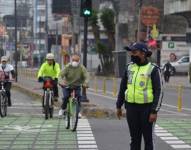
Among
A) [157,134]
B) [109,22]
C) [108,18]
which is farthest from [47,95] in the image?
[109,22]

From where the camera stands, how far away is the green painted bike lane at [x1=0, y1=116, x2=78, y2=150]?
476 inches

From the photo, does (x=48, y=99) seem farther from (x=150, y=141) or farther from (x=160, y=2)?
(x=160, y=2)

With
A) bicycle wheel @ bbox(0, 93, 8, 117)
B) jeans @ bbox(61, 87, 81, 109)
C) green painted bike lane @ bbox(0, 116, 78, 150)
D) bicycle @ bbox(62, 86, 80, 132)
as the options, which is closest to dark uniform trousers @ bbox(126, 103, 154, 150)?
green painted bike lane @ bbox(0, 116, 78, 150)

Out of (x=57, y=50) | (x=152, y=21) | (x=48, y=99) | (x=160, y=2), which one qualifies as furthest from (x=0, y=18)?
(x=48, y=99)

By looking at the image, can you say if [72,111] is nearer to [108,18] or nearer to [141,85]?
[141,85]

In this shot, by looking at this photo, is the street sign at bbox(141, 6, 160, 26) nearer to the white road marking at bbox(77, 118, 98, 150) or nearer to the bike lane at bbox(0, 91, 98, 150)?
the bike lane at bbox(0, 91, 98, 150)

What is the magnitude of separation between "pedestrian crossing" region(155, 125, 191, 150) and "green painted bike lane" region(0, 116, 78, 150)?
174 centimetres

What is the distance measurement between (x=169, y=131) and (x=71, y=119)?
6.94ft

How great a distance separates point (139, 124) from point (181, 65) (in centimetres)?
5085

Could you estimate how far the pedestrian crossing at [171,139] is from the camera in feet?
39.8

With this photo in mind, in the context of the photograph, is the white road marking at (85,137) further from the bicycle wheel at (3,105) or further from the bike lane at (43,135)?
the bicycle wheel at (3,105)

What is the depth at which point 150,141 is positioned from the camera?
904cm

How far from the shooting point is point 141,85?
8.92 m

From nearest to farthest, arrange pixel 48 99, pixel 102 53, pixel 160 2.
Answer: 1. pixel 48 99
2. pixel 102 53
3. pixel 160 2
